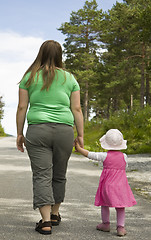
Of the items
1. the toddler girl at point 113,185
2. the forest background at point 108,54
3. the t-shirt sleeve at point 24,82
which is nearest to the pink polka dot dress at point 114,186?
the toddler girl at point 113,185

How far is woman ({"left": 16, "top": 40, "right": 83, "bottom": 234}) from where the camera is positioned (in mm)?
3777

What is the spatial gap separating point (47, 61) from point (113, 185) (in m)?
1.59

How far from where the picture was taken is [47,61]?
13.0 ft

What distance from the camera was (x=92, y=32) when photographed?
43.1 m

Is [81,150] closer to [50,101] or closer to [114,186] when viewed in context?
[114,186]

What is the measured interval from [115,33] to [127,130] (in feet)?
69.6

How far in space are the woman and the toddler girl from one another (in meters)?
0.31

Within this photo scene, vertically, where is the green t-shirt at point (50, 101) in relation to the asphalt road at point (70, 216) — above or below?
above

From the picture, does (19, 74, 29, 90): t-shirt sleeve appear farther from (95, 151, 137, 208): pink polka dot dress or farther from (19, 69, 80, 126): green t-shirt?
(95, 151, 137, 208): pink polka dot dress

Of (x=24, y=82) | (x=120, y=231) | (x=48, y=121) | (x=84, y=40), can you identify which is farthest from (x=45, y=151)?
(x=84, y=40)

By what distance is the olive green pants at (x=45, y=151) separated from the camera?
12.3 feet

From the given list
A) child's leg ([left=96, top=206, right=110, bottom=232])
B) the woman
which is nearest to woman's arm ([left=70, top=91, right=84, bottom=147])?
the woman

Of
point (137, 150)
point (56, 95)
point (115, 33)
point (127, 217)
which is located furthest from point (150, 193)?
point (115, 33)

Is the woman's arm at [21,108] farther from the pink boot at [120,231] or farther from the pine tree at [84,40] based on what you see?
the pine tree at [84,40]
